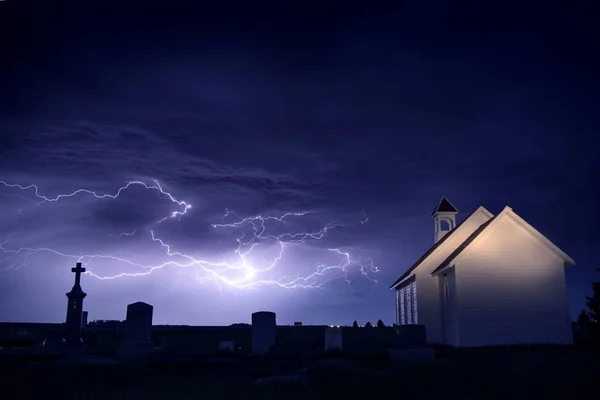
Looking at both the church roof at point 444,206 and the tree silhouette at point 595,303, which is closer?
the tree silhouette at point 595,303

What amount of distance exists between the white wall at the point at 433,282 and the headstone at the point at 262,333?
35.4 ft

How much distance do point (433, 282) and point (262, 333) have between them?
1216 cm

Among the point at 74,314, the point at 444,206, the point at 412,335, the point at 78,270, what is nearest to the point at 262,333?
the point at 412,335

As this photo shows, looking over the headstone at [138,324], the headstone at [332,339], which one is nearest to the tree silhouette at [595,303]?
the headstone at [332,339]

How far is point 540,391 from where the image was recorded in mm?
10250

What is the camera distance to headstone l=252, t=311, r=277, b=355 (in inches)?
865

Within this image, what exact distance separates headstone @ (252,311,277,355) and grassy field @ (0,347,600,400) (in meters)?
6.08

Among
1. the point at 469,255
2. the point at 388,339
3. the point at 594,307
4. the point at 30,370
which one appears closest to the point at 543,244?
the point at 469,255

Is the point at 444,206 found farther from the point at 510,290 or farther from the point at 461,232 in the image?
the point at 510,290

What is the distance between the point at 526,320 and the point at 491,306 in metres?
1.58

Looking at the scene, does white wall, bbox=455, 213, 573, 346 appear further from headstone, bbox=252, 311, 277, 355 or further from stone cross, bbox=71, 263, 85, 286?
stone cross, bbox=71, 263, 85, 286

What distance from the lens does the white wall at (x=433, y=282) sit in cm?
2931

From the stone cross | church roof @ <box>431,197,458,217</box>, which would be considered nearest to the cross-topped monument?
the stone cross

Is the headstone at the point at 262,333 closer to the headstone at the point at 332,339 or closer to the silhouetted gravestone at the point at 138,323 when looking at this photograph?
the headstone at the point at 332,339
